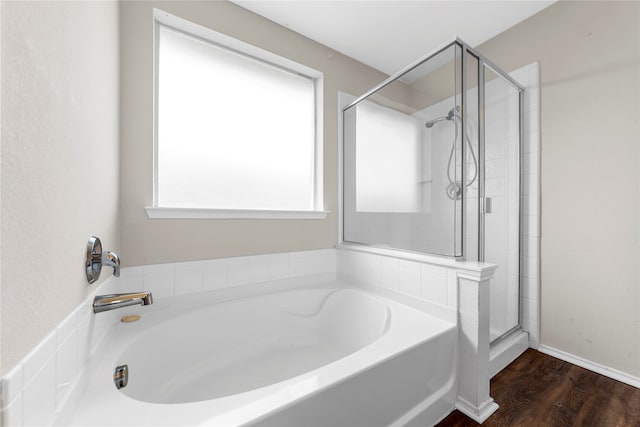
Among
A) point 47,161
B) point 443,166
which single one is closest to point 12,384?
point 47,161

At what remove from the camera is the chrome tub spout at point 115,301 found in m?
0.94

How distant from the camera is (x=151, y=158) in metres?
1.45

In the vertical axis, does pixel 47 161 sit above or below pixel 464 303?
above

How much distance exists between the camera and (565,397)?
1.35 m

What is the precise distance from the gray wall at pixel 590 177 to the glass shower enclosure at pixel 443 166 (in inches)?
7.7

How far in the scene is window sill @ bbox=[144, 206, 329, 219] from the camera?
1.46 metres

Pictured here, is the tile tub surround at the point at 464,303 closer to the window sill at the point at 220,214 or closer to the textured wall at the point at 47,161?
the window sill at the point at 220,214

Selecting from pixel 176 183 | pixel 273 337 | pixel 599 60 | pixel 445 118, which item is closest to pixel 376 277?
pixel 273 337

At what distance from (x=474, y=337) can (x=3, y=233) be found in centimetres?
164

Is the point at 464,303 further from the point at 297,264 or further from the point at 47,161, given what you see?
the point at 47,161

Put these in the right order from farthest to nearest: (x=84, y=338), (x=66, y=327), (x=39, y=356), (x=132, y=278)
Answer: (x=132, y=278) < (x=84, y=338) < (x=66, y=327) < (x=39, y=356)

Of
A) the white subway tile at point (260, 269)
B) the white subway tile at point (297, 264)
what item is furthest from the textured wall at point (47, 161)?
the white subway tile at point (297, 264)

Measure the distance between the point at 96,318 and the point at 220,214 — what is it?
78cm

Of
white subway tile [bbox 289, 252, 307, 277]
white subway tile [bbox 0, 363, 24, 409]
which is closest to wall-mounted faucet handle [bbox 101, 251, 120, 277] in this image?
white subway tile [bbox 0, 363, 24, 409]
